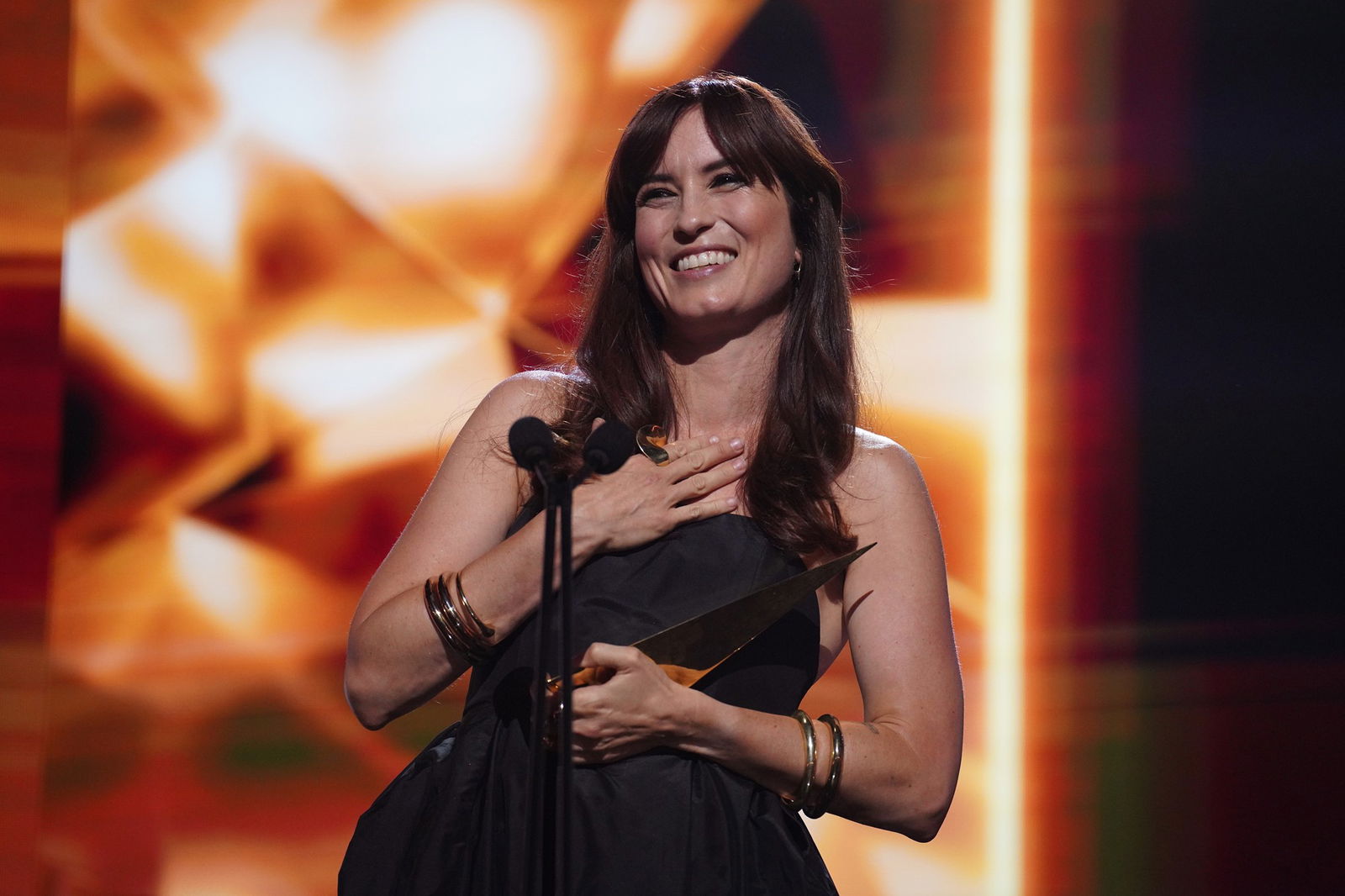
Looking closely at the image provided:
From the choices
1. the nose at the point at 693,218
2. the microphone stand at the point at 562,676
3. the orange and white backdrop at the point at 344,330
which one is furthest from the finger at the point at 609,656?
the orange and white backdrop at the point at 344,330

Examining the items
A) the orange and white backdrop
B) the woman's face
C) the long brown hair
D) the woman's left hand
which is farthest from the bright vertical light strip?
the woman's left hand

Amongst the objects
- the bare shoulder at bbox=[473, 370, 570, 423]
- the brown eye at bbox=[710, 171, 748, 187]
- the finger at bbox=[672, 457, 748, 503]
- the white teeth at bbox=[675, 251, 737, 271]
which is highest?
the brown eye at bbox=[710, 171, 748, 187]

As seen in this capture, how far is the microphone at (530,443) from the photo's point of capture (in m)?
1.12

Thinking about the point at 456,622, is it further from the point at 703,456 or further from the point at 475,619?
the point at 703,456

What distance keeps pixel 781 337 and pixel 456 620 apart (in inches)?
23.1

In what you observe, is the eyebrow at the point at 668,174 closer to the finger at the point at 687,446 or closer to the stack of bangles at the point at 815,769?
the finger at the point at 687,446

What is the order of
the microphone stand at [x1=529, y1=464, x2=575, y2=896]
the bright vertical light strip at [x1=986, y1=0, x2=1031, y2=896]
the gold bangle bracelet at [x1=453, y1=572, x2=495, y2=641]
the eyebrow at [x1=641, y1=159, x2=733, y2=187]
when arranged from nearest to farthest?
the microphone stand at [x1=529, y1=464, x2=575, y2=896] → the gold bangle bracelet at [x1=453, y1=572, x2=495, y2=641] → the eyebrow at [x1=641, y1=159, x2=733, y2=187] → the bright vertical light strip at [x1=986, y1=0, x2=1031, y2=896]

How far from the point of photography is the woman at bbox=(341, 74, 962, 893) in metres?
1.37

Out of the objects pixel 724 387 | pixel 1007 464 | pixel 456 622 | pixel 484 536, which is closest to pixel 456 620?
pixel 456 622

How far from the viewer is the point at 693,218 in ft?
5.13

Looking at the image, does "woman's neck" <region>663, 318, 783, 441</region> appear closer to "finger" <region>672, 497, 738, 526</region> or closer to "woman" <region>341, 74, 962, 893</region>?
"woman" <region>341, 74, 962, 893</region>

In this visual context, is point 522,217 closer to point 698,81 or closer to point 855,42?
point 855,42

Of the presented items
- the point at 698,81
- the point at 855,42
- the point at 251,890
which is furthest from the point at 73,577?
the point at 855,42

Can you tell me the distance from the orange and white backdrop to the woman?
3.37 ft
